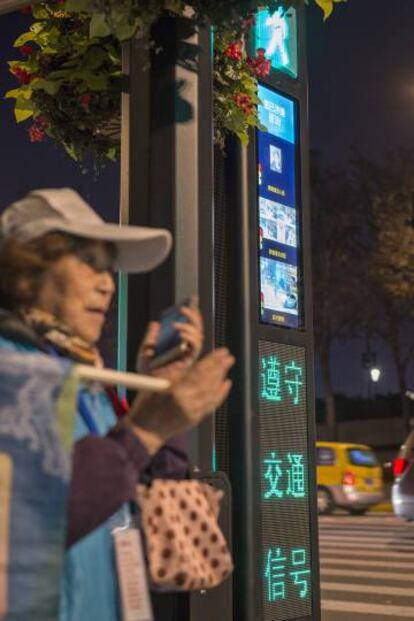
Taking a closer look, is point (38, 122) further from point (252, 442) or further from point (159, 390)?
point (159, 390)

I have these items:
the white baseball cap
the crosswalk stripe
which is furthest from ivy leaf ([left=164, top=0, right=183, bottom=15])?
the crosswalk stripe

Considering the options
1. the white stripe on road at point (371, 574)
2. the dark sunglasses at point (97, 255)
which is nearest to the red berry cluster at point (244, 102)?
the dark sunglasses at point (97, 255)

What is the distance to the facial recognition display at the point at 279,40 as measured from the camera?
5277mm

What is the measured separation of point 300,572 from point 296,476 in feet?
1.81

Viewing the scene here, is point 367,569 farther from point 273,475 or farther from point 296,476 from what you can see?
point 273,475

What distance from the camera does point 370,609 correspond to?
809 centimetres

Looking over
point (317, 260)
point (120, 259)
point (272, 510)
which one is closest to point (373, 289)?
point (317, 260)

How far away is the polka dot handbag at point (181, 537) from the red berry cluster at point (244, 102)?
2.42 metres

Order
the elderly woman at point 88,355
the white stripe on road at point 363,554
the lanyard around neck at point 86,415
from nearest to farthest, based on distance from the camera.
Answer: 1. the elderly woman at point 88,355
2. the lanyard around neck at point 86,415
3. the white stripe on road at point 363,554

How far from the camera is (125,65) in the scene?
347 centimetres

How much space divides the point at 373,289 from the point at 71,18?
2670cm

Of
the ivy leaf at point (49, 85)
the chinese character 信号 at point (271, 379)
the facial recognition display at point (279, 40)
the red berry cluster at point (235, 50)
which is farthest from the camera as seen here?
the facial recognition display at point (279, 40)

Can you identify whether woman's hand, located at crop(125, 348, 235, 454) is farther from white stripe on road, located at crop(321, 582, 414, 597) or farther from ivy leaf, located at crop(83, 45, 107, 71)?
white stripe on road, located at crop(321, 582, 414, 597)

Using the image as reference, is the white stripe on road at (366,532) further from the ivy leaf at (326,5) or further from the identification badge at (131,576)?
the identification badge at (131,576)
